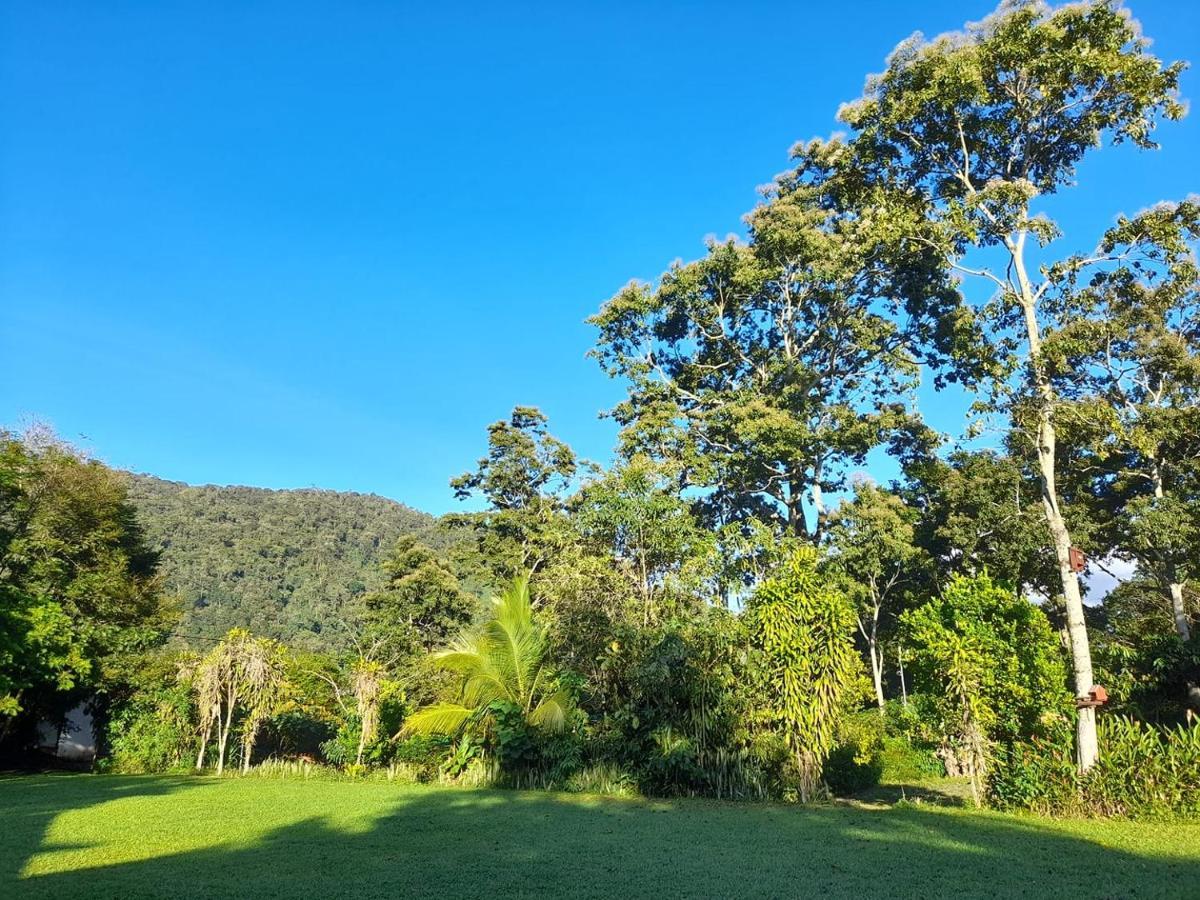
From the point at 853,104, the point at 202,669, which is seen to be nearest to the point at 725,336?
the point at 853,104

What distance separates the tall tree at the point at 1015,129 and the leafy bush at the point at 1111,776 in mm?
2183

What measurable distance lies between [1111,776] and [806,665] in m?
3.58

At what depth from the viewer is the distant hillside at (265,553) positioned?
41.7 m

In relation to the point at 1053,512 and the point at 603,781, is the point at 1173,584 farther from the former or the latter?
the point at 603,781

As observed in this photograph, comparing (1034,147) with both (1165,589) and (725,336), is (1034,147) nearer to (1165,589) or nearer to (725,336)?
(725,336)

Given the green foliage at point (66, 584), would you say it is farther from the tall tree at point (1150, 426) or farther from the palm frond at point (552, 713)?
the tall tree at point (1150, 426)

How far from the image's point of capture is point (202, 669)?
14195 millimetres

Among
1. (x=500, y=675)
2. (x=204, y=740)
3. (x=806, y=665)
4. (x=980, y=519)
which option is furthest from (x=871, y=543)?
(x=204, y=740)

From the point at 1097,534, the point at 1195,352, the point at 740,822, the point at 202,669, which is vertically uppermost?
the point at 1195,352

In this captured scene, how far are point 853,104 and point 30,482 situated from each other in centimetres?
2046

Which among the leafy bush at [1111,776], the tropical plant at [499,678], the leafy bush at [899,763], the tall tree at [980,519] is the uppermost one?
the tall tree at [980,519]

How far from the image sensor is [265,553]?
163 ft

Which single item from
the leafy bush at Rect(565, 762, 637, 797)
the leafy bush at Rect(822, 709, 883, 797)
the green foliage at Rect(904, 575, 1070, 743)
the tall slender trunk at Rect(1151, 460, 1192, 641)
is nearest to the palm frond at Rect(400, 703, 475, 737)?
the leafy bush at Rect(565, 762, 637, 797)

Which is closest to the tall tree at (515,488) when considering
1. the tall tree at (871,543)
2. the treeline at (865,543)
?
the treeline at (865,543)
